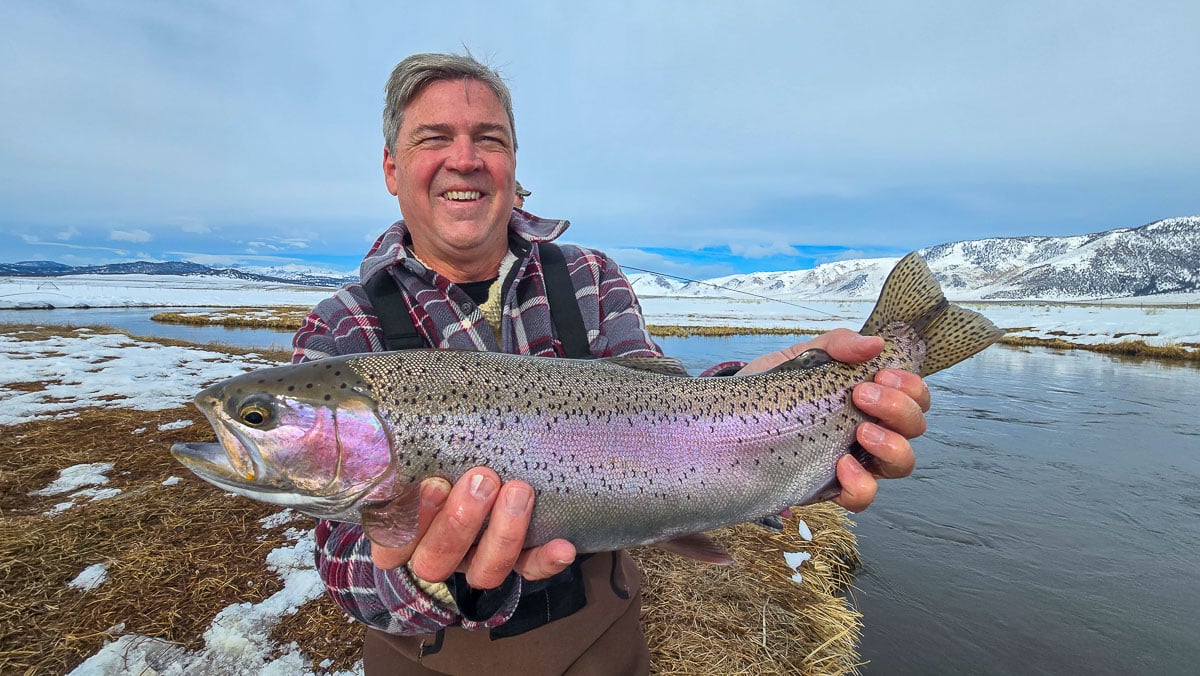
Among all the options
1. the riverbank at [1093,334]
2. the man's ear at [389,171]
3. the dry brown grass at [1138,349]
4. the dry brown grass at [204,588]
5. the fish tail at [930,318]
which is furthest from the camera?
the riverbank at [1093,334]

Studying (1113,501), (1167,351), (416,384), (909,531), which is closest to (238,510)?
(416,384)

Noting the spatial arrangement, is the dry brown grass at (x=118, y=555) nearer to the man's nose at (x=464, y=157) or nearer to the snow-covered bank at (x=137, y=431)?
the snow-covered bank at (x=137, y=431)

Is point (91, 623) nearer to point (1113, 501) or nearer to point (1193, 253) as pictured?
point (1113, 501)

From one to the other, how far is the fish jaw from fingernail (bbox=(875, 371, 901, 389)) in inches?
92.1

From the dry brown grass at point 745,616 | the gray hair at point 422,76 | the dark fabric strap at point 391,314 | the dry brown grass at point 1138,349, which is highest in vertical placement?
the gray hair at point 422,76

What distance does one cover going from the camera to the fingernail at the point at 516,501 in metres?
2.00

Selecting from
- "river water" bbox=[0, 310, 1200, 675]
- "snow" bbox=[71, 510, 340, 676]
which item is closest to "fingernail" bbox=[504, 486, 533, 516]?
"snow" bbox=[71, 510, 340, 676]

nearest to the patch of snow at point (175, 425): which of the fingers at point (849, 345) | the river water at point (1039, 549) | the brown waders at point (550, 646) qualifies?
the brown waders at point (550, 646)

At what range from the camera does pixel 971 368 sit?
2139 cm

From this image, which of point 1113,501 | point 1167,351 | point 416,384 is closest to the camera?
point 416,384

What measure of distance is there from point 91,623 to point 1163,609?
9868mm

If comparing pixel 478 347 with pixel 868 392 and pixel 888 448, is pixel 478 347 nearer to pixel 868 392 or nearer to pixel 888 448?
→ pixel 868 392

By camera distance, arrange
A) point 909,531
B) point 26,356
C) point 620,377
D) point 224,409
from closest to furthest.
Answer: point 224,409 → point 620,377 → point 909,531 → point 26,356

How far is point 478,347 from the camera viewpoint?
2791 mm
